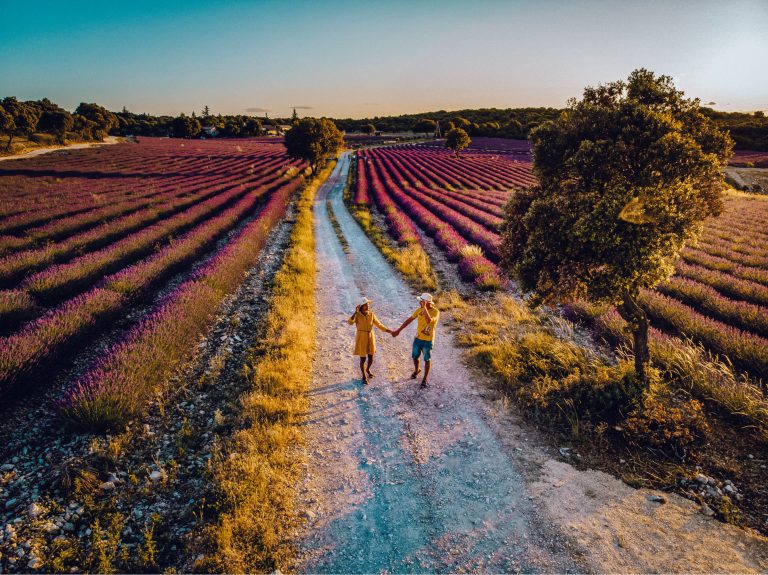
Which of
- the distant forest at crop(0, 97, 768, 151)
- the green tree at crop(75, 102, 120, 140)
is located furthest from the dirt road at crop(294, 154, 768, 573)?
the green tree at crop(75, 102, 120, 140)

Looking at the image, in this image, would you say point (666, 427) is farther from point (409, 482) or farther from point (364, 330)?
point (364, 330)

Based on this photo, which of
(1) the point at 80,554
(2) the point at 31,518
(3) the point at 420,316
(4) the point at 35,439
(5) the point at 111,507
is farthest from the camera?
(3) the point at 420,316

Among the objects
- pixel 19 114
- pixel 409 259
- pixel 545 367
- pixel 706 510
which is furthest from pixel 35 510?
pixel 19 114

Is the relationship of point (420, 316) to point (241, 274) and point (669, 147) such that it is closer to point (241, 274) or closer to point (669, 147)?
point (669, 147)

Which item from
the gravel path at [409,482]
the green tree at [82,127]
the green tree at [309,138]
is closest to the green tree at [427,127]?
the green tree at [82,127]

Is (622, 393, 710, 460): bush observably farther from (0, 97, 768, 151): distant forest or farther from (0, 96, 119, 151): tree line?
(0, 96, 119, 151): tree line

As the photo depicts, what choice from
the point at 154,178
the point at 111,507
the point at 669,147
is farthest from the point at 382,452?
the point at 154,178

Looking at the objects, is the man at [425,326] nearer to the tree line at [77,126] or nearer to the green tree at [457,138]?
the green tree at [457,138]
